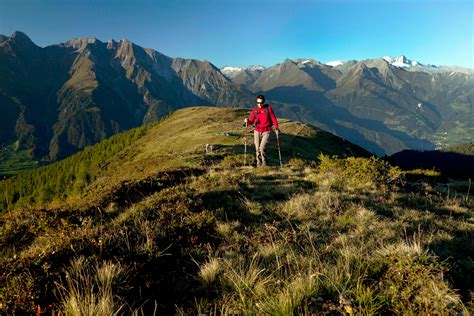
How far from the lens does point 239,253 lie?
636 cm

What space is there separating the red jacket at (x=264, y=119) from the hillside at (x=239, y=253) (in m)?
7.25

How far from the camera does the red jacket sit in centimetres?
1888

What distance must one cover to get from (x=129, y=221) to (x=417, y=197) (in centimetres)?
1076

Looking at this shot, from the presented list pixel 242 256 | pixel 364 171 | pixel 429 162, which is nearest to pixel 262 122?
pixel 364 171

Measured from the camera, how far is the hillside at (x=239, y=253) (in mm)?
4215

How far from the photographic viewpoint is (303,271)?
5066 mm

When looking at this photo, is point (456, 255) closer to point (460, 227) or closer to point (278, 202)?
point (460, 227)

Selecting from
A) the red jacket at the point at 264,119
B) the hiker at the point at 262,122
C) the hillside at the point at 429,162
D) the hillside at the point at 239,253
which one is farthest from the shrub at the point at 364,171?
the hillside at the point at 429,162

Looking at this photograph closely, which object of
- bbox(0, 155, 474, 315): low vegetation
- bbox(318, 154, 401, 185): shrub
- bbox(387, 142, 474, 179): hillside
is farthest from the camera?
bbox(387, 142, 474, 179): hillside

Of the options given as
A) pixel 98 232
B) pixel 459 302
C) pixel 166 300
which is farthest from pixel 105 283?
pixel 459 302

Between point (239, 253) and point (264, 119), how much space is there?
13.5 metres

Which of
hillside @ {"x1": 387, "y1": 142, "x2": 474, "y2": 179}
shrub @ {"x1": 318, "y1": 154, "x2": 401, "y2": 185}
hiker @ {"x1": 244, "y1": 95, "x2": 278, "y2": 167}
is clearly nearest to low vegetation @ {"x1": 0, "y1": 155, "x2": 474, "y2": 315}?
shrub @ {"x1": 318, "y1": 154, "x2": 401, "y2": 185}

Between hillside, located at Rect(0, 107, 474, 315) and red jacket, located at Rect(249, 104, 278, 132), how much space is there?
7.25 m

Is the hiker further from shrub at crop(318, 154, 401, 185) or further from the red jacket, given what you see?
shrub at crop(318, 154, 401, 185)
